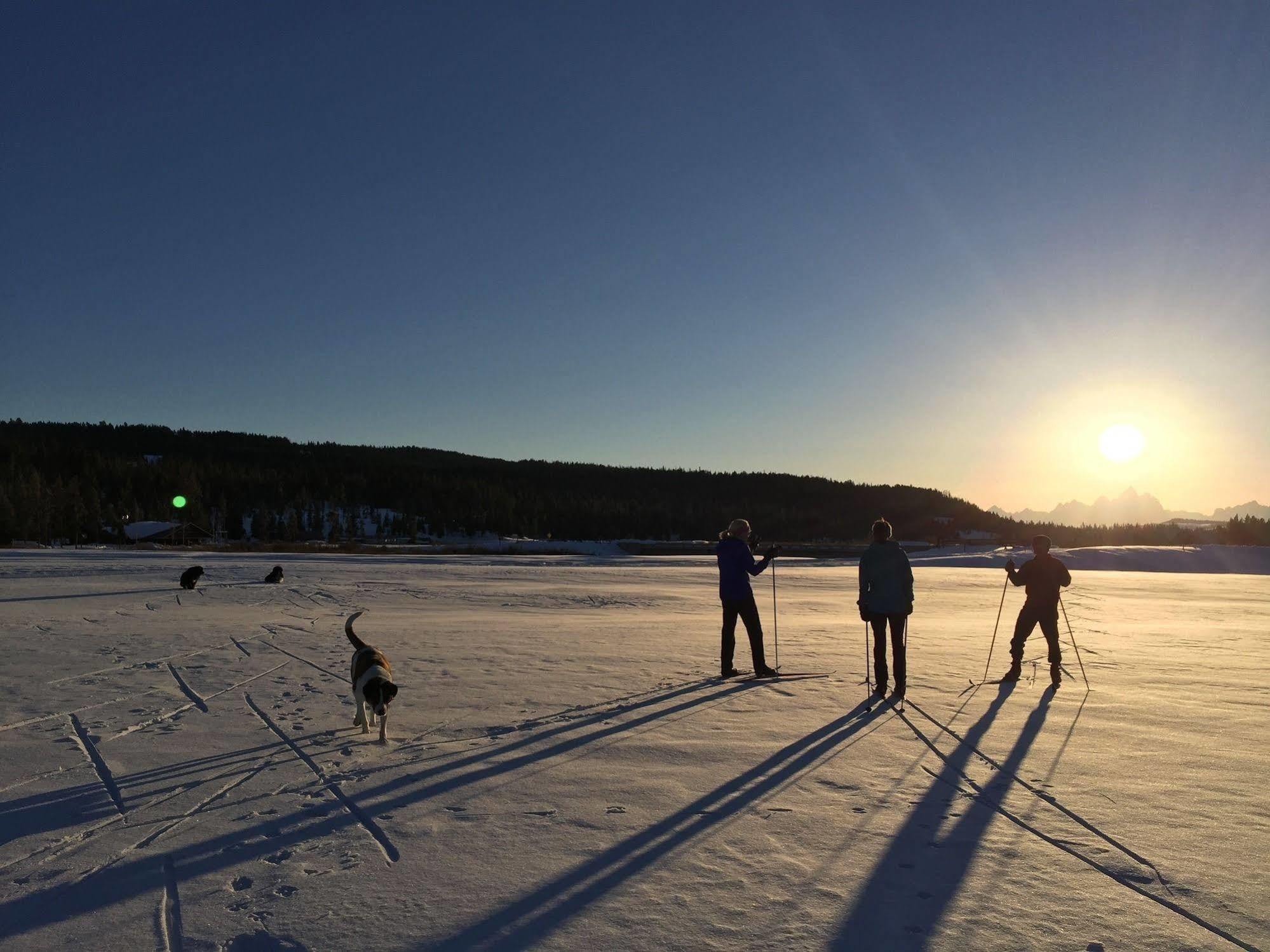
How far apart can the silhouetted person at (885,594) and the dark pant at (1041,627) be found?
1924 millimetres

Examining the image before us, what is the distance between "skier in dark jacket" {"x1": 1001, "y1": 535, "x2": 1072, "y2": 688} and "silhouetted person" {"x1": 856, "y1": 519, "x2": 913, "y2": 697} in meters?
1.71

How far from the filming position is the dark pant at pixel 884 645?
28.5 ft

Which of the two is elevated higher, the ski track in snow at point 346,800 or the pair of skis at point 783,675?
the ski track in snow at point 346,800

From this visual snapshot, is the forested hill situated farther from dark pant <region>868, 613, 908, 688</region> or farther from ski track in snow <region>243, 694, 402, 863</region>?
dark pant <region>868, 613, 908, 688</region>

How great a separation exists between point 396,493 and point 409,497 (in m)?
5.01

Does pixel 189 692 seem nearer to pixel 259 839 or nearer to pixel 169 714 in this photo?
pixel 169 714

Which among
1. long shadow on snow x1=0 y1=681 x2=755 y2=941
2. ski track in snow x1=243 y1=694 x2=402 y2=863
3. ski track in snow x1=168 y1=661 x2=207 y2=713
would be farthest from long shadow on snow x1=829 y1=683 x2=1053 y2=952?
ski track in snow x1=168 y1=661 x2=207 y2=713

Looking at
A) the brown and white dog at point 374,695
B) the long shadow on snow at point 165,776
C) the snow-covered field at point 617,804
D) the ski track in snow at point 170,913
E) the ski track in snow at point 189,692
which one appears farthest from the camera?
the ski track in snow at point 189,692

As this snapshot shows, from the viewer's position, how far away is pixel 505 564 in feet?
→ 116

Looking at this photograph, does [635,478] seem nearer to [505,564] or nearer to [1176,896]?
[505,564]

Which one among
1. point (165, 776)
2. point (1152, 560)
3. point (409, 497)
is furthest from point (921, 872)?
point (409, 497)

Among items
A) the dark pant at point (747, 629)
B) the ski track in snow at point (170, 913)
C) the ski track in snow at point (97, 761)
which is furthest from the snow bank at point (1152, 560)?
the ski track in snow at point (170, 913)

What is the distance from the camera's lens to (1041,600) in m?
9.92

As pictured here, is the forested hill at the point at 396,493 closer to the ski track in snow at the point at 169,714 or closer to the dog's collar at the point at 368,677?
the ski track in snow at the point at 169,714
